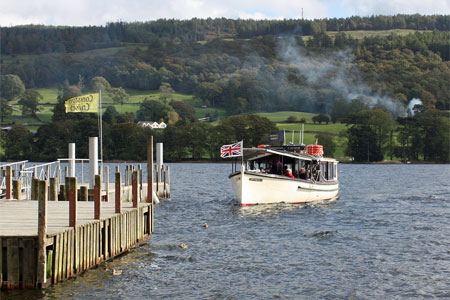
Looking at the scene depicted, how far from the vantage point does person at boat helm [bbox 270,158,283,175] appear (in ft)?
146

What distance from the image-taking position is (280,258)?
26438 mm

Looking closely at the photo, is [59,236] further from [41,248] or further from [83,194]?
[83,194]

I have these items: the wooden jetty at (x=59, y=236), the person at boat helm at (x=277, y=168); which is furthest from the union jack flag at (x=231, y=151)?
the wooden jetty at (x=59, y=236)

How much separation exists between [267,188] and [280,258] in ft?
53.9

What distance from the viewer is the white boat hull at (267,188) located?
42.3 m

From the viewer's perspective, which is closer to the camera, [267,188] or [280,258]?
[280,258]

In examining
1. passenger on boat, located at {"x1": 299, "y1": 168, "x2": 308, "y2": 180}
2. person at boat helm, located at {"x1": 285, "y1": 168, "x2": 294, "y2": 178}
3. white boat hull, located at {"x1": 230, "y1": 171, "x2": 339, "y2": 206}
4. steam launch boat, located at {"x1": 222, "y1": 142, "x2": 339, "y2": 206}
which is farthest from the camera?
passenger on boat, located at {"x1": 299, "y1": 168, "x2": 308, "y2": 180}

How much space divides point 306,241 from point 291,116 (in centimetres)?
16991

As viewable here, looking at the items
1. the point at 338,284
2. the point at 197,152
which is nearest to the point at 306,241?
the point at 338,284

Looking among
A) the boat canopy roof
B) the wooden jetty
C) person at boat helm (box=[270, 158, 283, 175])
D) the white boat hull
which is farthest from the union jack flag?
the wooden jetty

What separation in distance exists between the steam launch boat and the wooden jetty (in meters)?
15.0

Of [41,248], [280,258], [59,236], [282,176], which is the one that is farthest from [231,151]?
[41,248]

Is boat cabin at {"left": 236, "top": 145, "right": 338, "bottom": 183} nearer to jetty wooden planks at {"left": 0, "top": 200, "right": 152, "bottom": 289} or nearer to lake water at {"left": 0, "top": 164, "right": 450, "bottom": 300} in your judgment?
lake water at {"left": 0, "top": 164, "right": 450, "bottom": 300}

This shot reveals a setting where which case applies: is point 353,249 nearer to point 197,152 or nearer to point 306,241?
point 306,241
